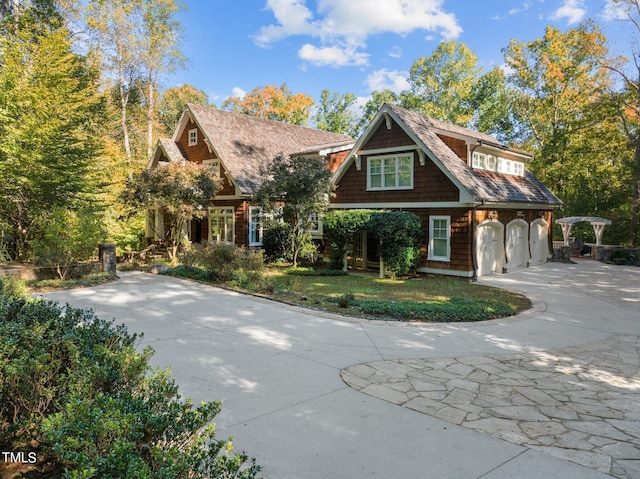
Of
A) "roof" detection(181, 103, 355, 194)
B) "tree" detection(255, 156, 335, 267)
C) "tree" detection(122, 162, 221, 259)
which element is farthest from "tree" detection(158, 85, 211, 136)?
"tree" detection(255, 156, 335, 267)

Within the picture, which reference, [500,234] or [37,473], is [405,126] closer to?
[500,234]

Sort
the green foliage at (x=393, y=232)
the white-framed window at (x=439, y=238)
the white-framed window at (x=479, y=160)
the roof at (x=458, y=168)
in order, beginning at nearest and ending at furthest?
the roof at (x=458, y=168) < the green foliage at (x=393, y=232) < the white-framed window at (x=439, y=238) < the white-framed window at (x=479, y=160)

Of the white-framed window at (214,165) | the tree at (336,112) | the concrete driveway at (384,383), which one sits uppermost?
the tree at (336,112)

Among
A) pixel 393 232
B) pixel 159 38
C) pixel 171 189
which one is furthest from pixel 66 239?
pixel 159 38

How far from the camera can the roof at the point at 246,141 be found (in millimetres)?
20906

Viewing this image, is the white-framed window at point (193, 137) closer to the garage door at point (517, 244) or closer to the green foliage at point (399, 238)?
the green foliage at point (399, 238)

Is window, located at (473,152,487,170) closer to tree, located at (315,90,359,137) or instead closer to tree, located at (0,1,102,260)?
tree, located at (0,1,102,260)

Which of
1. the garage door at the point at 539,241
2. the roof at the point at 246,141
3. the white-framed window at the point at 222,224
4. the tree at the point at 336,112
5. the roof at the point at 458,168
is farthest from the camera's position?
the tree at the point at 336,112

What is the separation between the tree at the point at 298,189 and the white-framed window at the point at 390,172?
2067 millimetres

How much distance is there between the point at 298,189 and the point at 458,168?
6304 mm

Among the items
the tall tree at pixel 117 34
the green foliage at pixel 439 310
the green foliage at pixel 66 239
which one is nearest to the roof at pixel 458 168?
the green foliage at pixel 439 310

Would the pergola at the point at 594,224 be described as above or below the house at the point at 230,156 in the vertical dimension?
below

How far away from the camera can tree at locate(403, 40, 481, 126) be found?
36.0 m

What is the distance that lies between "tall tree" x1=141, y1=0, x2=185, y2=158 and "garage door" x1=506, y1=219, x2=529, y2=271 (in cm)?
2313
